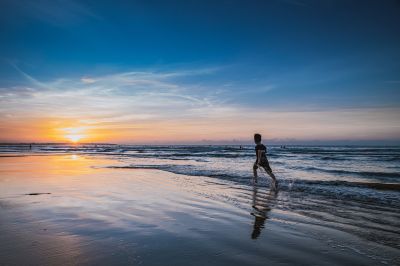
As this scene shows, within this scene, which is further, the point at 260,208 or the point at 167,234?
the point at 260,208

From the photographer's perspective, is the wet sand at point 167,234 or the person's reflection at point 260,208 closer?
the wet sand at point 167,234

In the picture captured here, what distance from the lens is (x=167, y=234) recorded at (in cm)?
523

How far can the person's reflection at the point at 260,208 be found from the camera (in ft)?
18.8

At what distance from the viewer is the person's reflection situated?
5.73 m

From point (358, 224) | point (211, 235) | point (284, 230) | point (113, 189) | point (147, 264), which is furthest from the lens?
point (113, 189)

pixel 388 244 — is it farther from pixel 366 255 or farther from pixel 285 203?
pixel 285 203

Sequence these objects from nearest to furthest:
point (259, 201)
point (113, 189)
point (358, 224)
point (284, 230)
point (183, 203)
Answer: point (284, 230) < point (358, 224) < point (183, 203) < point (259, 201) < point (113, 189)

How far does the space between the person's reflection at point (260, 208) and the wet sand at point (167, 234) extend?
0.02m

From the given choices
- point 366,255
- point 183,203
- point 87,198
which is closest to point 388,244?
point 366,255

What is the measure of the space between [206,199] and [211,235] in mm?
3716

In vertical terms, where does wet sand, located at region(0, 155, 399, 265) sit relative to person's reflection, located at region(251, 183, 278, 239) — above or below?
above

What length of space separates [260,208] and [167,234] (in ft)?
10.6

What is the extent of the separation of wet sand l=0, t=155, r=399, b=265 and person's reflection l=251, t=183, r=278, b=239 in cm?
2

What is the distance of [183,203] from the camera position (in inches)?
323
